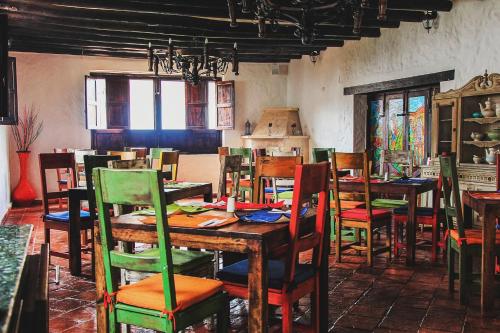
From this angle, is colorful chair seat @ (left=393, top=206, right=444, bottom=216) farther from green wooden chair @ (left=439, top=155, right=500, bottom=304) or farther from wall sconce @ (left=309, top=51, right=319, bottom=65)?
wall sconce @ (left=309, top=51, right=319, bottom=65)

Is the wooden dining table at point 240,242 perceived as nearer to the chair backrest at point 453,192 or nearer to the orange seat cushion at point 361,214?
the chair backrest at point 453,192

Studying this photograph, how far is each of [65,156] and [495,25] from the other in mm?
5375

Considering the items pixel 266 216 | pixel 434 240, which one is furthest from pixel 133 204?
pixel 434 240

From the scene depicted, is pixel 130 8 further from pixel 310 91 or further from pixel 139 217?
pixel 310 91

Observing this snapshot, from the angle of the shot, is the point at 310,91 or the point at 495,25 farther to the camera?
the point at 310,91

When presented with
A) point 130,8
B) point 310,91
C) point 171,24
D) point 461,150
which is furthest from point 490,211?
point 310,91

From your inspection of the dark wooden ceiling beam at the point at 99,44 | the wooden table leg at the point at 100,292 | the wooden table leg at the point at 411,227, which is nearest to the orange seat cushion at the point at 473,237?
the wooden table leg at the point at 411,227

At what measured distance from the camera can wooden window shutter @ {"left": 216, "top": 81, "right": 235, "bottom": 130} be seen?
11.1 metres

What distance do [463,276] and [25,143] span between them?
876 centimetres

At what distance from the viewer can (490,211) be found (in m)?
3.16

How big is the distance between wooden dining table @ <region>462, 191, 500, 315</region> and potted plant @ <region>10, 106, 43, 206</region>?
838 cm

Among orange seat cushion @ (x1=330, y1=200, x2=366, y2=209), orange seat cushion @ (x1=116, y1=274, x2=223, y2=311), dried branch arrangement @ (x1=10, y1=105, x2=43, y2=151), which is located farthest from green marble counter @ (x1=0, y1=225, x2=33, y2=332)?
dried branch arrangement @ (x1=10, y1=105, x2=43, y2=151)

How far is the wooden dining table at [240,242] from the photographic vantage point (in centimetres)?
218

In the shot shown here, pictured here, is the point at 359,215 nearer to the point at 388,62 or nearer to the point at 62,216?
the point at 62,216
